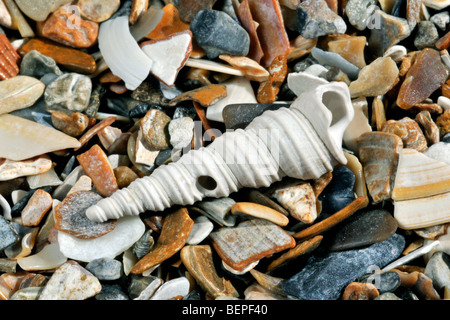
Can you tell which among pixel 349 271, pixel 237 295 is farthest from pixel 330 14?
pixel 237 295

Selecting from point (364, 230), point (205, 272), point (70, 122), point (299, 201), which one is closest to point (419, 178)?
point (364, 230)

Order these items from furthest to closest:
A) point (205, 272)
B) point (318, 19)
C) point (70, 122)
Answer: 1. point (318, 19)
2. point (70, 122)
3. point (205, 272)

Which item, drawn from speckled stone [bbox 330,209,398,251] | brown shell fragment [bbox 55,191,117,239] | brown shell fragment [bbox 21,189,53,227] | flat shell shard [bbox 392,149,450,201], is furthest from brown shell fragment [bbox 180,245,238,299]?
flat shell shard [bbox 392,149,450,201]

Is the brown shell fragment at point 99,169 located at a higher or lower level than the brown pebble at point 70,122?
lower

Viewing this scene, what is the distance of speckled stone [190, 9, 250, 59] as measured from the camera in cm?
196

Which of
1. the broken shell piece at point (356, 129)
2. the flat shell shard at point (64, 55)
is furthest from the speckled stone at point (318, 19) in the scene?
the flat shell shard at point (64, 55)

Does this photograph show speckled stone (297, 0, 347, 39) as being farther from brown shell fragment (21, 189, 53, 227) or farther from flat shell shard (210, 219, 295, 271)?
brown shell fragment (21, 189, 53, 227)

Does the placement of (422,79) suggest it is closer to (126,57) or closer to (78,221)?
(126,57)

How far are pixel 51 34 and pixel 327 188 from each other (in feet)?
3.97

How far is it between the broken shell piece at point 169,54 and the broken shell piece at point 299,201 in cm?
61

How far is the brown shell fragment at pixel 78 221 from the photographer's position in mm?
1731

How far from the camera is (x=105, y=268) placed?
5.57ft

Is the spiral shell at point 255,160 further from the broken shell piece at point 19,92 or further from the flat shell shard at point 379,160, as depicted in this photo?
the broken shell piece at point 19,92

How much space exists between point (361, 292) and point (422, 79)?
2.98 feet
